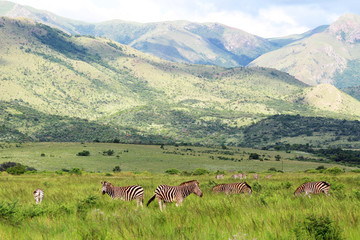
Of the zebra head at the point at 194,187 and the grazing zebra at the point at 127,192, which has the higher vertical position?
the zebra head at the point at 194,187

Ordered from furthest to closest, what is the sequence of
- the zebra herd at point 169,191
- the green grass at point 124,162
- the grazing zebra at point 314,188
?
the green grass at point 124,162, the grazing zebra at point 314,188, the zebra herd at point 169,191

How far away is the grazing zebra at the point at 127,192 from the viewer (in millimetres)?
13562

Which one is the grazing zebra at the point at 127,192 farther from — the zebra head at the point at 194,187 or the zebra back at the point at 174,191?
the zebra head at the point at 194,187

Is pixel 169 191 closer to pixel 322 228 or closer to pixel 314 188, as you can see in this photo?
pixel 314 188

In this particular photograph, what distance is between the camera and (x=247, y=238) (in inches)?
184

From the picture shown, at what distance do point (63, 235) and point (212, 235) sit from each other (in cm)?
224

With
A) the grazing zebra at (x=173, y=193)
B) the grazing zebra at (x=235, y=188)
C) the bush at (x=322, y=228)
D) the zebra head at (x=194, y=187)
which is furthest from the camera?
the grazing zebra at (x=235, y=188)

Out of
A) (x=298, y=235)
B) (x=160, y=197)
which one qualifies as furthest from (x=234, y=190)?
(x=298, y=235)

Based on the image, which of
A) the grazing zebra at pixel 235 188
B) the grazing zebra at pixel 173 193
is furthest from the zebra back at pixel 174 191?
the grazing zebra at pixel 235 188

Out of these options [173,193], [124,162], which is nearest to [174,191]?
[173,193]

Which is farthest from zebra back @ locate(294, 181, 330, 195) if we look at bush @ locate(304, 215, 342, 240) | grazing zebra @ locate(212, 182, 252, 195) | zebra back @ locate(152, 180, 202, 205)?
bush @ locate(304, 215, 342, 240)

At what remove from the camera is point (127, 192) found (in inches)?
558

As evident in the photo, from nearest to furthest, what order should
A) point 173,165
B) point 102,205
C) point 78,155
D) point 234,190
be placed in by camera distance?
point 102,205 < point 234,190 < point 173,165 < point 78,155

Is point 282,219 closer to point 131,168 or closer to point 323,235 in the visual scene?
point 323,235
